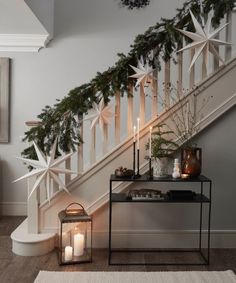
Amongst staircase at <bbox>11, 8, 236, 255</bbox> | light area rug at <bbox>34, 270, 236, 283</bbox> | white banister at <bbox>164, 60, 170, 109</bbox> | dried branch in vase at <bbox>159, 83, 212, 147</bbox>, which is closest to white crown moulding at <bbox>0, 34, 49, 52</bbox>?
staircase at <bbox>11, 8, 236, 255</bbox>

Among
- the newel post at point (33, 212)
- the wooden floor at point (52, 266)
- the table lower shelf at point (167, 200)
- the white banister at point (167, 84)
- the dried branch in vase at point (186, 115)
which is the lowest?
the wooden floor at point (52, 266)

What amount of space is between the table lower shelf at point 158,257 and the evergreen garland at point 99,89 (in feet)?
3.60

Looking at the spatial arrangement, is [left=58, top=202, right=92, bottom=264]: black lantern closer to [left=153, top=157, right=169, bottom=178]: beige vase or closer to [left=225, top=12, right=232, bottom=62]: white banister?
[left=153, top=157, right=169, bottom=178]: beige vase

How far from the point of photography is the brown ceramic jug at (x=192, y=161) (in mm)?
2984

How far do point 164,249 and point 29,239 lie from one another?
130 cm

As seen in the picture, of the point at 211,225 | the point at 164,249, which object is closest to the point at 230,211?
the point at 211,225

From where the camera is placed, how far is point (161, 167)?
3.01m

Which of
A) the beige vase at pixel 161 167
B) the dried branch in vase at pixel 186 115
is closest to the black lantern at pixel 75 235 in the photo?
the beige vase at pixel 161 167

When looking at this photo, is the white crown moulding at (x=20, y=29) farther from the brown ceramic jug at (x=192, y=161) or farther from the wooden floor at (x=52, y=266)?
the wooden floor at (x=52, y=266)

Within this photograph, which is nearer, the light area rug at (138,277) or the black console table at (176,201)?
the light area rug at (138,277)

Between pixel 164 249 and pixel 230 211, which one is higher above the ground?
pixel 230 211

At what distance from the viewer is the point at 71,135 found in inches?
126

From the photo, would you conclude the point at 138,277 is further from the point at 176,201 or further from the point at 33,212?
the point at 33,212

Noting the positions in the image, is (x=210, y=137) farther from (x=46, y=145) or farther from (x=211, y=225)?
(x=46, y=145)
